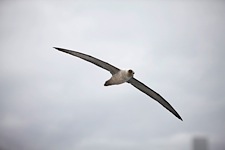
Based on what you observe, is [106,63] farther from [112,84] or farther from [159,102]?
[159,102]

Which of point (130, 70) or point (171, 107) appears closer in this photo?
point (130, 70)

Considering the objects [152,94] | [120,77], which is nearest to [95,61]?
[120,77]

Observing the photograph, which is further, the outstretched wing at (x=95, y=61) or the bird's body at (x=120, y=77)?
the outstretched wing at (x=95, y=61)

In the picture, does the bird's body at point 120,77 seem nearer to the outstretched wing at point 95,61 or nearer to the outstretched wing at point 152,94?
the outstretched wing at point 95,61

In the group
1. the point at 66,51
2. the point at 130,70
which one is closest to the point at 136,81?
the point at 130,70

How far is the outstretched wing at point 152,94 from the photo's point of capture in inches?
818

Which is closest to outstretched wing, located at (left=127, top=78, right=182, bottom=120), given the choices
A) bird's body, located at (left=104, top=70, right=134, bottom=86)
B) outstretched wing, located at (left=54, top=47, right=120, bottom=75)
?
bird's body, located at (left=104, top=70, right=134, bottom=86)

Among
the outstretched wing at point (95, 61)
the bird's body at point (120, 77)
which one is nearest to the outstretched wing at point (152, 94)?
the bird's body at point (120, 77)

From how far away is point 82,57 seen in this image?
60.8 ft

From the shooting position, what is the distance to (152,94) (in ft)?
70.8

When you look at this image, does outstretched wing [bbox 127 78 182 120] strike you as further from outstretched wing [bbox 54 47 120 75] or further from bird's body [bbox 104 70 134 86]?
outstretched wing [bbox 54 47 120 75]
